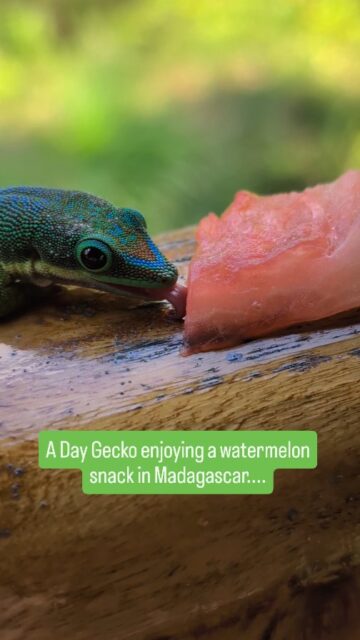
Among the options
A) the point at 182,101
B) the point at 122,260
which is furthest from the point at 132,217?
the point at 182,101

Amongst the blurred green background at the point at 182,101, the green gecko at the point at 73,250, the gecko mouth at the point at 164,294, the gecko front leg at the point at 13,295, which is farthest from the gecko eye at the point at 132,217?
the blurred green background at the point at 182,101

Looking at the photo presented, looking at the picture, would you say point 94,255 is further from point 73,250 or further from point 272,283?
point 272,283

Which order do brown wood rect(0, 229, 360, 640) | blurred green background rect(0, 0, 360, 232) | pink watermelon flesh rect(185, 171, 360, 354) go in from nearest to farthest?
brown wood rect(0, 229, 360, 640) < pink watermelon flesh rect(185, 171, 360, 354) < blurred green background rect(0, 0, 360, 232)

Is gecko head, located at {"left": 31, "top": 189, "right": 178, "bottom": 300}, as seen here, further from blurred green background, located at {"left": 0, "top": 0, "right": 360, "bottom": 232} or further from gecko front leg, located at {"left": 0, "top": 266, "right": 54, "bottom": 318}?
blurred green background, located at {"left": 0, "top": 0, "right": 360, "bottom": 232}

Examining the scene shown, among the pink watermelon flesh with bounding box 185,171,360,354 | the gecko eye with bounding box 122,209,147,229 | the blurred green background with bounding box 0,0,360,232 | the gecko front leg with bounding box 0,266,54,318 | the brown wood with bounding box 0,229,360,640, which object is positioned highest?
the blurred green background with bounding box 0,0,360,232

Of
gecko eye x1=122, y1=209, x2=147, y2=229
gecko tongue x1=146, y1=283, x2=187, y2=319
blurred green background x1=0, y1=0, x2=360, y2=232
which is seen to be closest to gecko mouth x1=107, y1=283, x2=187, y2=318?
gecko tongue x1=146, y1=283, x2=187, y2=319

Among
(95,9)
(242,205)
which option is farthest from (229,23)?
(242,205)

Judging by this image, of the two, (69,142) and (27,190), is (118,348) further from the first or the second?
(69,142)
